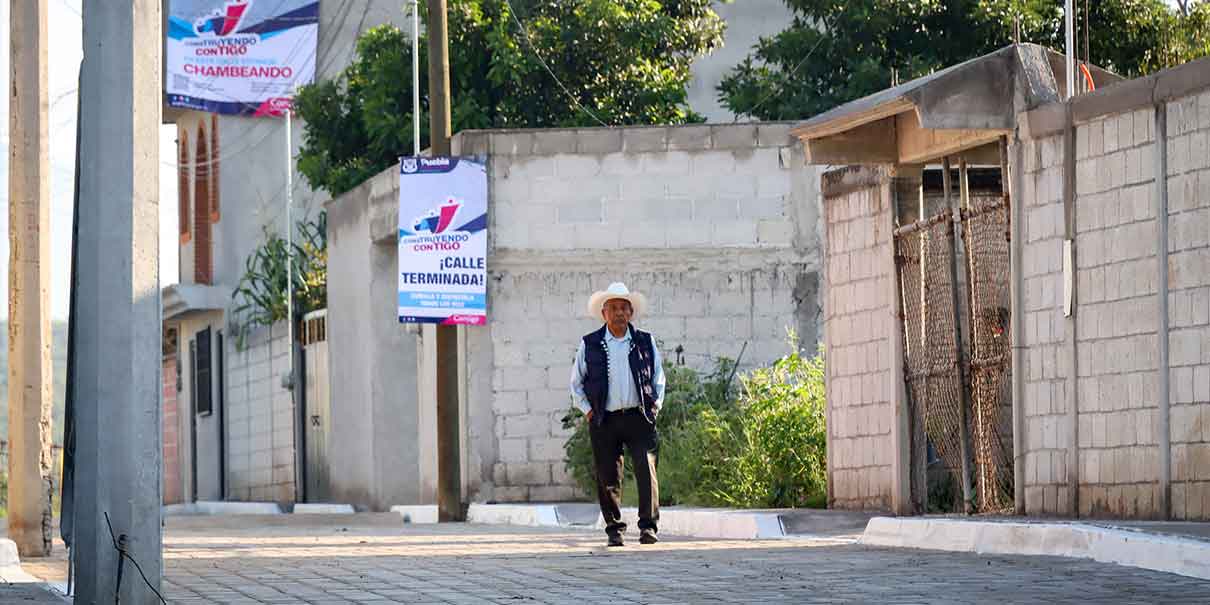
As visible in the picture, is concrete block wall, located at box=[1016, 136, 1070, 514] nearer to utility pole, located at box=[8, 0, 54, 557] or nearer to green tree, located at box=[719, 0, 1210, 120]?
utility pole, located at box=[8, 0, 54, 557]

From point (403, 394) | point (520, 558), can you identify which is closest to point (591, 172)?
point (403, 394)

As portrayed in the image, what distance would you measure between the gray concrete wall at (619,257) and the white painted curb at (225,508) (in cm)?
790

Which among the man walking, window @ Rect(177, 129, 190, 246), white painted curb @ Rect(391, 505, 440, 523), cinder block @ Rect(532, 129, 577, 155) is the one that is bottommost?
white painted curb @ Rect(391, 505, 440, 523)

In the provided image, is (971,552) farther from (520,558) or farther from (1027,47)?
(1027,47)

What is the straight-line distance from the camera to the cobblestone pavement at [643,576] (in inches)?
400

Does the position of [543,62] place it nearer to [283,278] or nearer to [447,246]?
[283,278]

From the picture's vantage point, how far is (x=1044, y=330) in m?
14.8

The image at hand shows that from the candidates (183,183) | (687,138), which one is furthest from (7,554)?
(183,183)

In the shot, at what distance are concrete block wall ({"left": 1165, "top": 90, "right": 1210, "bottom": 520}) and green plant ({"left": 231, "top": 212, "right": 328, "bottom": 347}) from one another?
20352 millimetres

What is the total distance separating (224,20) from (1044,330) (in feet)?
83.9

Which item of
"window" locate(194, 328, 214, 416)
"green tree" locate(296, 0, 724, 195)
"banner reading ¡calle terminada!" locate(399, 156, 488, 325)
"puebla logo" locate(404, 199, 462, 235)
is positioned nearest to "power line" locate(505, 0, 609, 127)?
"green tree" locate(296, 0, 724, 195)

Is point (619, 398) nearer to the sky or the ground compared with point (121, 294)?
nearer to the ground

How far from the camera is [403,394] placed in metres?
28.0

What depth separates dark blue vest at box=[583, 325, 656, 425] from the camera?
50.0 feet
